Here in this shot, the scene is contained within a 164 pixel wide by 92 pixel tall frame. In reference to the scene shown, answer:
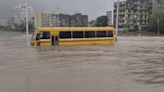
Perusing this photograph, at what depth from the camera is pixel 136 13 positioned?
126m

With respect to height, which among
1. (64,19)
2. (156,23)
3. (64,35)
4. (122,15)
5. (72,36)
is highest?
(122,15)

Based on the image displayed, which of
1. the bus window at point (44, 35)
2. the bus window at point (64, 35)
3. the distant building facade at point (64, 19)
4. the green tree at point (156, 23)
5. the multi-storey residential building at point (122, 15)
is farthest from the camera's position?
the multi-storey residential building at point (122, 15)

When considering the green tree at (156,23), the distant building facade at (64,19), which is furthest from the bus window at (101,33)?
the distant building facade at (64,19)

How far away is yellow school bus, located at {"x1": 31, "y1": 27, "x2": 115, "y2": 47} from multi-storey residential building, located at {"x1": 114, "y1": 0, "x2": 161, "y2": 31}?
85.9 metres

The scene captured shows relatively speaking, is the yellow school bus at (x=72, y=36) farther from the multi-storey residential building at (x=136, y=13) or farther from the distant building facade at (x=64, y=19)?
the distant building facade at (x=64, y=19)

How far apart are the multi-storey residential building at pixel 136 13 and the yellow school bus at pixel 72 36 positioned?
85.9m

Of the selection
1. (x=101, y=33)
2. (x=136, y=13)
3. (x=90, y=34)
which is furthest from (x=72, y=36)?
(x=136, y=13)

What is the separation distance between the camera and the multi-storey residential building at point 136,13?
124 meters

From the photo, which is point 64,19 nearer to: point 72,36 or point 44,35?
point 72,36

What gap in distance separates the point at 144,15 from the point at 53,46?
312ft

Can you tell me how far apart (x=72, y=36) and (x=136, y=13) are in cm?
9315

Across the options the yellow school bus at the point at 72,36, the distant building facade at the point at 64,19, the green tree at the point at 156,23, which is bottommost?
the yellow school bus at the point at 72,36

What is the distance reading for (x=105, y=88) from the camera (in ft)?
37.8

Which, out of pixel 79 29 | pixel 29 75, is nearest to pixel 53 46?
pixel 79 29
